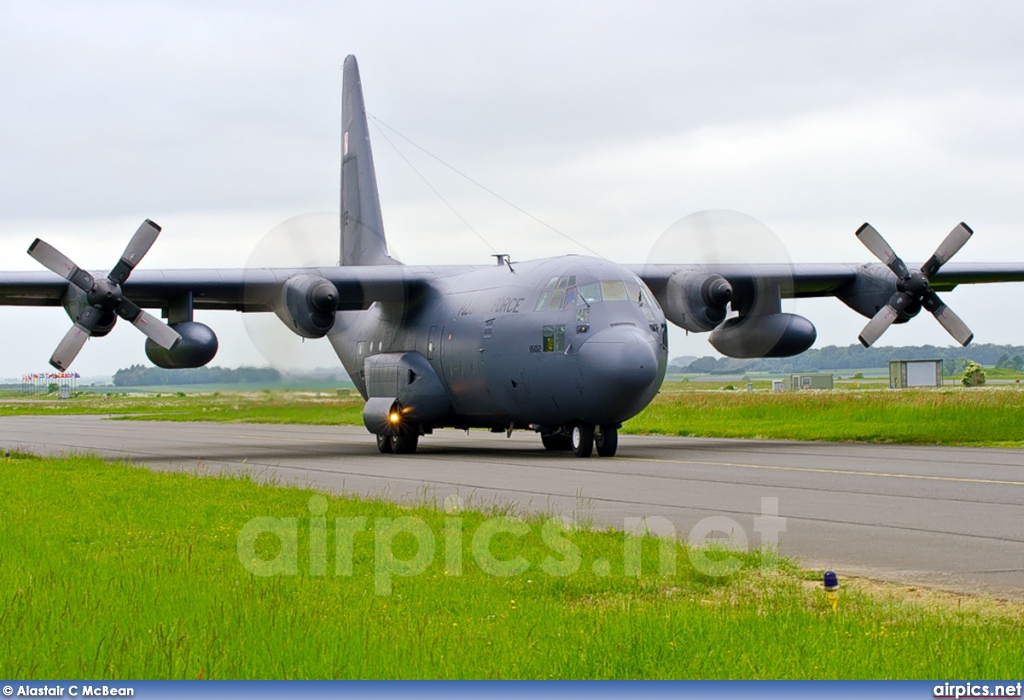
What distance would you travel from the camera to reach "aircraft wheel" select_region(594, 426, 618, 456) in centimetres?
2309

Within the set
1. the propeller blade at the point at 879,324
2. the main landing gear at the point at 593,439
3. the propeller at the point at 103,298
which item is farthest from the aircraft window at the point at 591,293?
the propeller at the point at 103,298

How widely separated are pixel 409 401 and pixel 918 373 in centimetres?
5065

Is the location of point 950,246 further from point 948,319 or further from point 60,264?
point 60,264

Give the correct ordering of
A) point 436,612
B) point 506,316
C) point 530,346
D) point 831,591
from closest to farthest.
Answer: point 436,612 → point 831,591 → point 530,346 → point 506,316

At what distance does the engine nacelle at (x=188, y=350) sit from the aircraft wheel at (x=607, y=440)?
8173 millimetres

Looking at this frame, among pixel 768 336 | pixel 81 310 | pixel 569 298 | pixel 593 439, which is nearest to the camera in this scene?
pixel 569 298

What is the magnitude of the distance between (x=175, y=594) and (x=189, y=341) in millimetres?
16852

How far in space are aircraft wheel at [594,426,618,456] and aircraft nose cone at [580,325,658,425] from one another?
4.29ft

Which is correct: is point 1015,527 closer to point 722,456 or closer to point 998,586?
point 998,586

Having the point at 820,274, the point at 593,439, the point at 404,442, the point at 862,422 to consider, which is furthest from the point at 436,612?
the point at 862,422

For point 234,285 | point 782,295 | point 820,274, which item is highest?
point 820,274

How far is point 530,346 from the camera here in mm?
22797

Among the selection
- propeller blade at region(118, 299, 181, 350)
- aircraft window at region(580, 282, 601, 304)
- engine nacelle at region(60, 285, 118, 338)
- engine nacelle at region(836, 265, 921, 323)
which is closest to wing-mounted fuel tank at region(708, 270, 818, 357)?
engine nacelle at region(836, 265, 921, 323)

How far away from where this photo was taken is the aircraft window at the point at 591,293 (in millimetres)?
22078
